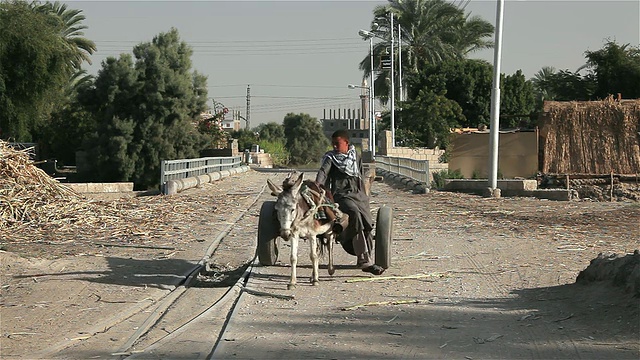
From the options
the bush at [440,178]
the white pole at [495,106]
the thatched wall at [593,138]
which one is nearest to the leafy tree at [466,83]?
the thatched wall at [593,138]

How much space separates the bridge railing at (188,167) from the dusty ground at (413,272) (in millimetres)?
7057

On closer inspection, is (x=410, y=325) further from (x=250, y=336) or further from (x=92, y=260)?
(x=92, y=260)

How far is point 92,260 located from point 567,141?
28.0m

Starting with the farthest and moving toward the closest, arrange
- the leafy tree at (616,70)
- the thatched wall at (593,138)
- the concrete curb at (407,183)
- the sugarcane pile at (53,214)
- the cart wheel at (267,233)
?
the leafy tree at (616,70), the thatched wall at (593,138), the concrete curb at (407,183), the sugarcane pile at (53,214), the cart wheel at (267,233)

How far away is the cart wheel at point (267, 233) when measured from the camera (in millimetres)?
10852

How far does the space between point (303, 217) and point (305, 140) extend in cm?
9236

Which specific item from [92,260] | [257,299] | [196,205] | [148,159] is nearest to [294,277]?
[257,299]

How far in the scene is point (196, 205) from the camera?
2181 cm

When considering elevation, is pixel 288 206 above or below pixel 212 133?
below

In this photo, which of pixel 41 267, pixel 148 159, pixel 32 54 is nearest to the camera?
pixel 41 267

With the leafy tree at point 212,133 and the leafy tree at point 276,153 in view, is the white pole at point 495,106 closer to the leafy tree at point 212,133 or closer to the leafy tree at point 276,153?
the leafy tree at point 212,133

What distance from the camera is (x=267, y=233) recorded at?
1087 centimetres

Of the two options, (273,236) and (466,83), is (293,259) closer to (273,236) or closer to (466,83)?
(273,236)

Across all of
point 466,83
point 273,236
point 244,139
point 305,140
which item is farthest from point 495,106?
point 305,140
